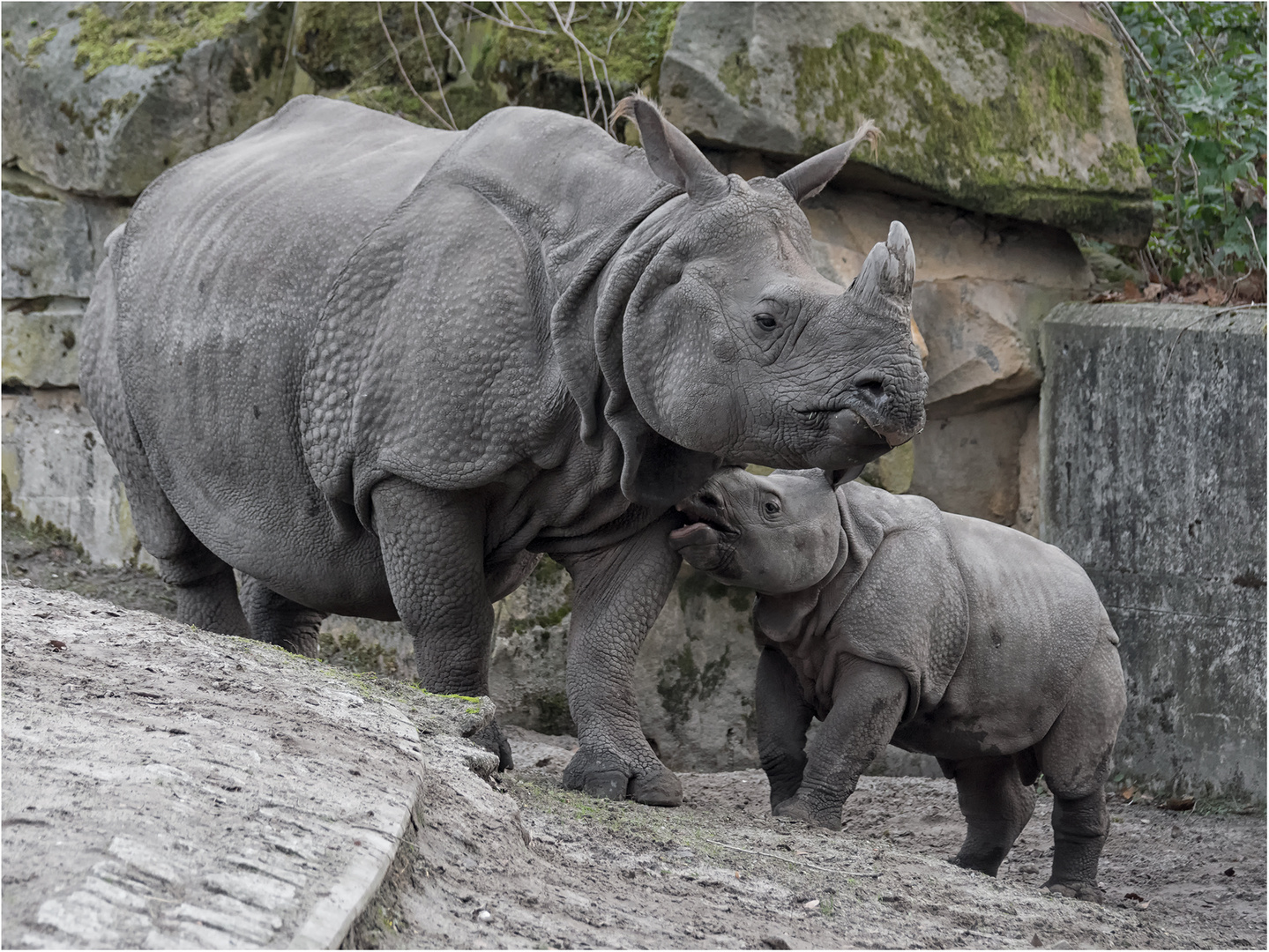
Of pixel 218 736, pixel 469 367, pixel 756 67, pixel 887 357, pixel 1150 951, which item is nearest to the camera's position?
pixel 218 736

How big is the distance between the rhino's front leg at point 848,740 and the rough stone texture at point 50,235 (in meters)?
4.86

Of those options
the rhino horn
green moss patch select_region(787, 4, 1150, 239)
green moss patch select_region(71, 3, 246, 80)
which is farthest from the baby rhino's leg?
green moss patch select_region(71, 3, 246, 80)

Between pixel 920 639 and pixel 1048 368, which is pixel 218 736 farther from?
pixel 1048 368

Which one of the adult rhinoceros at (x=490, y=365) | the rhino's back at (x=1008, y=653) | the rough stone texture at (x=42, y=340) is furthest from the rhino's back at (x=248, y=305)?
the rough stone texture at (x=42, y=340)

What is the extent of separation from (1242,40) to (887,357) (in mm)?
5917

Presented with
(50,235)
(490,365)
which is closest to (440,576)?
(490,365)

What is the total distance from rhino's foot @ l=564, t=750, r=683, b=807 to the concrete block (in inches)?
127

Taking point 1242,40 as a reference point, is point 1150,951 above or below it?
below

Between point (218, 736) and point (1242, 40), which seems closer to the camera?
point (218, 736)

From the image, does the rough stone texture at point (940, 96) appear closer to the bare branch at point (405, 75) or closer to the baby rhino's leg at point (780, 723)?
the bare branch at point (405, 75)

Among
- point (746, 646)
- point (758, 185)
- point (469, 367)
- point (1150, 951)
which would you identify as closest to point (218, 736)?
point (469, 367)

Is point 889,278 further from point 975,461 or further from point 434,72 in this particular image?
point 434,72

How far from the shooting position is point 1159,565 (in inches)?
271

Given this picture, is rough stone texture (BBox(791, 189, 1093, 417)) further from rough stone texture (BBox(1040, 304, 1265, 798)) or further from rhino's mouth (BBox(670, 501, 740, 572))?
rhino's mouth (BBox(670, 501, 740, 572))
